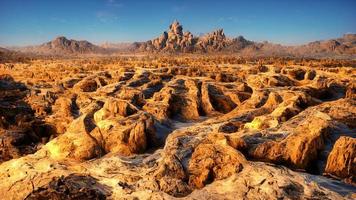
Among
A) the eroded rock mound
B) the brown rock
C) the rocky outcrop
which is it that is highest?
the brown rock

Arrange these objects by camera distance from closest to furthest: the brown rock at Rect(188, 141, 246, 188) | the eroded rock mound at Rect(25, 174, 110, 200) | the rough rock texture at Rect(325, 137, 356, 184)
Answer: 1. the eroded rock mound at Rect(25, 174, 110, 200)
2. the brown rock at Rect(188, 141, 246, 188)
3. the rough rock texture at Rect(325, 137, 356, 184)

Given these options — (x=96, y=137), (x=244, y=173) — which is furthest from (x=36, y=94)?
(x=244, y=173)

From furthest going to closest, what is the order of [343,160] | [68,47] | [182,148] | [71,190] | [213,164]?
[68,47] < [182,148] < [343,160] < [213,164] < [71,190]

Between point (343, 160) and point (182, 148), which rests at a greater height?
point (343, 160)

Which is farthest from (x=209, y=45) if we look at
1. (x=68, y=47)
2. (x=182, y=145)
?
(x=182, y=145)

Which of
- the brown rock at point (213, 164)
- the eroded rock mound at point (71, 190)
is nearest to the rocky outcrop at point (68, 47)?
the eroded rock mound at point (71, 190)

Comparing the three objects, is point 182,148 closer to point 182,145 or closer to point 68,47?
point 182,145

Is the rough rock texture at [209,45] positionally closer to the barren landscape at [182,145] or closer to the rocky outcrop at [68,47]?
the rocky outcrop at [68,47]

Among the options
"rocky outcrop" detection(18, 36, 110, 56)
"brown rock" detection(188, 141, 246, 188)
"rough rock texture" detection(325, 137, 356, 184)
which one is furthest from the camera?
"rocky outcrop" detection(18, 36, 110, 56)

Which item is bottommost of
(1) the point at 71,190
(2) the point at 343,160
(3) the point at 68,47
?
(3) the point at 68,47

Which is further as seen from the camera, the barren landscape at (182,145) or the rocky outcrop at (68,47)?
the rocky outcrop at (68,47)

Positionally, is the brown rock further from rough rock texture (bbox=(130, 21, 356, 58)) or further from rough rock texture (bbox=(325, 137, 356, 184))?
rough rock texture (bbox=(130, 21, 356, 58))

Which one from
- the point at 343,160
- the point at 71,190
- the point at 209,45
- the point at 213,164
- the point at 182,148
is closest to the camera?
the point at 71,190

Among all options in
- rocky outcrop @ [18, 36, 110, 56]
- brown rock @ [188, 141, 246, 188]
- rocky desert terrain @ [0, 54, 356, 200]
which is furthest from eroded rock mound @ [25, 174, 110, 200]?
rocky outcrop @ [18, 36, 110, 56]
